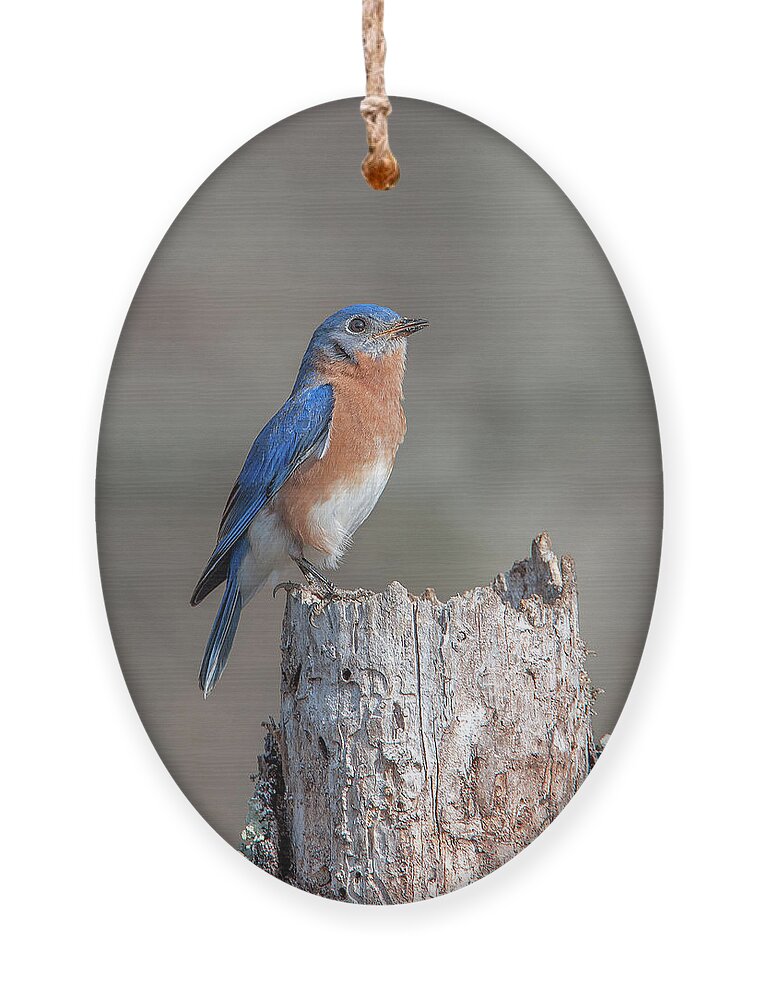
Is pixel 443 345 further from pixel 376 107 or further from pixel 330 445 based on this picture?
pixel 376 107

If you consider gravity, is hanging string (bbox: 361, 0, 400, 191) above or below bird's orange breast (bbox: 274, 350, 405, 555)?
above

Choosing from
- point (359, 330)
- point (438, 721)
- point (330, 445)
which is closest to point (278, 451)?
point (330, 445)

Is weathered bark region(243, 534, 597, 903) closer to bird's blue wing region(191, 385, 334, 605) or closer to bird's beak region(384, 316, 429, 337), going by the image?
bird's blue wing region(191, 385, 334, 605)

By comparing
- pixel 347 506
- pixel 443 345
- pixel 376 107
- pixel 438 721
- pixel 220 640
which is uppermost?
pixel 376 107

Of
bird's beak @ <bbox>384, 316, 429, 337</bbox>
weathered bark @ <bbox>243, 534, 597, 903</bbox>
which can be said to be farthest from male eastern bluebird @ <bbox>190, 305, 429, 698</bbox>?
weathered bark @ <bbox>243, 534, 597, 903</bbox>

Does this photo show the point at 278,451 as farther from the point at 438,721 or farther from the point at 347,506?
the point at 438,721

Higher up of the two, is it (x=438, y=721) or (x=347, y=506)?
(x=347, y=506)

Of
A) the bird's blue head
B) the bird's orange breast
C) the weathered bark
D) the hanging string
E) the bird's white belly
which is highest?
the hanging string
